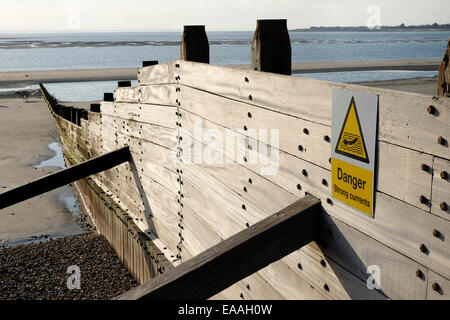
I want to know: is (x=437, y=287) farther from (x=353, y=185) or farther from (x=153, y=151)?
(x=153, y=151)

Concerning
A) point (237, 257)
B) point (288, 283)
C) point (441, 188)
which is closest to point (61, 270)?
point (288, 283)

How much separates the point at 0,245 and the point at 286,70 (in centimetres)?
784

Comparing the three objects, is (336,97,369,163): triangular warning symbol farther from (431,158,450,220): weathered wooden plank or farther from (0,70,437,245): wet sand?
(0,70,437,245): wet sand

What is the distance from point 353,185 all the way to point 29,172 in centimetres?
1449

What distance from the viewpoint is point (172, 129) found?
502 centimetres

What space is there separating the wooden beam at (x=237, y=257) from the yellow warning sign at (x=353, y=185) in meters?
0.21

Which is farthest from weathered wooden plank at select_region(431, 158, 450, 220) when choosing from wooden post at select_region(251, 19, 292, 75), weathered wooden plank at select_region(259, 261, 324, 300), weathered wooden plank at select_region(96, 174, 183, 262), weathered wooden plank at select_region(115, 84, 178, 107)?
weathered wooden plank at select_region(96, 174, 183, 262)

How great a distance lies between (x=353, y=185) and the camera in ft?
8.39

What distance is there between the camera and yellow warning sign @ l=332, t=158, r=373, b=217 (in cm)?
245

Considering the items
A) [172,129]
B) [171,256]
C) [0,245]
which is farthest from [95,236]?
[172,129]

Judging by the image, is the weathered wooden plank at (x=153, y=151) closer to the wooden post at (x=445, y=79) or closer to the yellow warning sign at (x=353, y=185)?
the yellow warning sign at (x=353, y=185)

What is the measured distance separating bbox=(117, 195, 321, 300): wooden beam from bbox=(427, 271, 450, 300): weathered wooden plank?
0.76 metres

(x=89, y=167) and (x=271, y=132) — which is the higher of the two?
(x=271, y=132)
